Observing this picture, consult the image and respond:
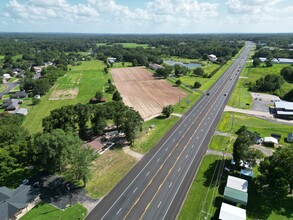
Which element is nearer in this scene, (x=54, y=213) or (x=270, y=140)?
(x=54, y=213)

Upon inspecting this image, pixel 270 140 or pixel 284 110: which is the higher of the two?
pixel 284 110

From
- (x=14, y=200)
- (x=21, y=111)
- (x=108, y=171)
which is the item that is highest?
(x=14, y=200)

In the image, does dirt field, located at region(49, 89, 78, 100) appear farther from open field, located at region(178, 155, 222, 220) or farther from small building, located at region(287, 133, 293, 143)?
small building, located at region(287, 133, 293, 143)

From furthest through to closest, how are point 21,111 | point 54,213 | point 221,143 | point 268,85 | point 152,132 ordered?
point 268,85 < point 21,111 < point 152,132 < point 221,143 < point 54,213

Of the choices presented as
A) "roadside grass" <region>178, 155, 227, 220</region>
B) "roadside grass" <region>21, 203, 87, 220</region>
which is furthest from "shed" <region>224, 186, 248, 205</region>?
"roadside grass" <region>21, 203, 87, 220</region>

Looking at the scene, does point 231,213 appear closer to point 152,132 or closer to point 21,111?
point 152,132

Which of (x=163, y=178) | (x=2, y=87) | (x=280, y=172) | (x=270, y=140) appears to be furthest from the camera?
(x=2, y=87)

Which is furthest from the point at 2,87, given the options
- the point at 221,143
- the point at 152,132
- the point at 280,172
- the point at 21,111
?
the point at 280,172
